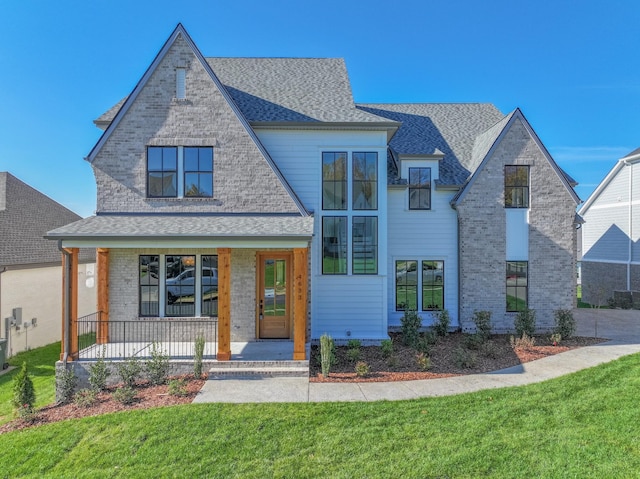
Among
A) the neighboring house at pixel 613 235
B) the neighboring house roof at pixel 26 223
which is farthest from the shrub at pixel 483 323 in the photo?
the neighboring house roof at pixel 26 223

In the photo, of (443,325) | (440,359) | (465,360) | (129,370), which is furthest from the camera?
(443,325)

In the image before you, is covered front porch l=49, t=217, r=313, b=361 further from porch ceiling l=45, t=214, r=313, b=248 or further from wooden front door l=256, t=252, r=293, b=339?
porch ceiling l=45, t=214, r=313, b=248

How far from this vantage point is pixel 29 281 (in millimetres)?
15008

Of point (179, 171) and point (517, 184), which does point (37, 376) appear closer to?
point (179, 171)

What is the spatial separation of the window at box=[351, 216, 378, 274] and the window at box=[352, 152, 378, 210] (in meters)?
0.46

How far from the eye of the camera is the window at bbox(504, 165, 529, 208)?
41.2 feet

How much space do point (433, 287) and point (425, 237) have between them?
1875mm

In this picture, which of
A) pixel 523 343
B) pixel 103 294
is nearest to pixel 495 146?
pixel 523 343

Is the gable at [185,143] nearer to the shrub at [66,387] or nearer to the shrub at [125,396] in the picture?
the shrub at [66,387]

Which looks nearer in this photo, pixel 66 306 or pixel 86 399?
pixel 86 399

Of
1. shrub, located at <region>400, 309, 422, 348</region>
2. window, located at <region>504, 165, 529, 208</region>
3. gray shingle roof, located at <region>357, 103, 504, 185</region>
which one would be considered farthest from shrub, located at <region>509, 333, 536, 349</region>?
gray shingle roof, located at <region>357, 103, 504, 185</region>

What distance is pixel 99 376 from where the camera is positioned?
8.14m

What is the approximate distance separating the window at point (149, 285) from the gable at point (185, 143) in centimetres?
157

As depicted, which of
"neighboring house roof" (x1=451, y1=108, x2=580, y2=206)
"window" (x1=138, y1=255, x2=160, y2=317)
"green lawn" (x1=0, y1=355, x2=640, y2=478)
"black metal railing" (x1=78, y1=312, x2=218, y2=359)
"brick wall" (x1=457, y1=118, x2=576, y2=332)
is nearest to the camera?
"green lawn" (x1=0, y1=355, x2=640, y2=478)
